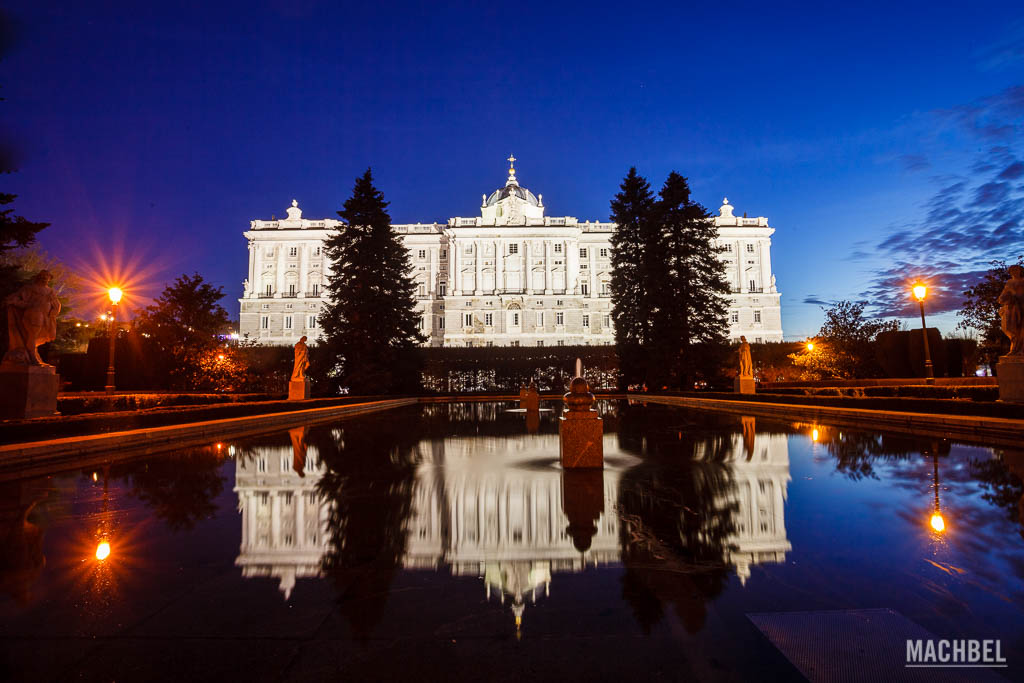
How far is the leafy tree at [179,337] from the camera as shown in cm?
2295

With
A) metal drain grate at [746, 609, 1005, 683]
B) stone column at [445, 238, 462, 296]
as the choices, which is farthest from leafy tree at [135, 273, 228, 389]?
stone column at [445, 238, 462, 296]

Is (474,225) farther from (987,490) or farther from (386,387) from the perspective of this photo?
(987,490)

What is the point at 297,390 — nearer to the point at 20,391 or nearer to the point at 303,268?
the point at 20,391

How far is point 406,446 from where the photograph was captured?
9.98m

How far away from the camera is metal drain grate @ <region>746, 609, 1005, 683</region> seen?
2191mm

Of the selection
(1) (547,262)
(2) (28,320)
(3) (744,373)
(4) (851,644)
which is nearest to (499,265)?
(1) (547,262)

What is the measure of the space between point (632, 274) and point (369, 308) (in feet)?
54.1

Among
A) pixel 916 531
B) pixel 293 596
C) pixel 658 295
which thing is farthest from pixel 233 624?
pixel 658 295

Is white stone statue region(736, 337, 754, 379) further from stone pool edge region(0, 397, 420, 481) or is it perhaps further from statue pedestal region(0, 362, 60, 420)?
statue pedestal region(0, 362, 60, 420)

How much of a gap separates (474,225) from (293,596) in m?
76.5

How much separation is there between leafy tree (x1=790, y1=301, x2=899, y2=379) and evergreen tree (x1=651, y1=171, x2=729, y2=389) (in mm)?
5528

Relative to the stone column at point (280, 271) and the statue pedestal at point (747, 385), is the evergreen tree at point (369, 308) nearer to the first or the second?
the statue pedestal at point (747, 385)

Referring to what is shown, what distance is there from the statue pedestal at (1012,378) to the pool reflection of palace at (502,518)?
8.43 metres

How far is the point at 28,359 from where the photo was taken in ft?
38.5
